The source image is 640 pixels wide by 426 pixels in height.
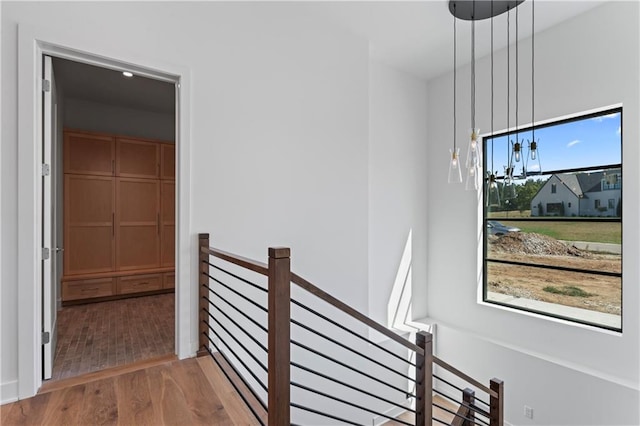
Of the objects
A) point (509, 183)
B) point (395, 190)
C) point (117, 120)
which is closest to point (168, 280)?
point (117, 120)

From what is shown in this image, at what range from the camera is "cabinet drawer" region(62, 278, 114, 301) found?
171 inches

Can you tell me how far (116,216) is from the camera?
4.77 m

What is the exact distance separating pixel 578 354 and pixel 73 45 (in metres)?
4.69

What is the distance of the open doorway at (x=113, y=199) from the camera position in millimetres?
4078

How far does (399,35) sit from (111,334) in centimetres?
415

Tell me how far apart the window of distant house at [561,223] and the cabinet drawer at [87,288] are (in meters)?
4.95

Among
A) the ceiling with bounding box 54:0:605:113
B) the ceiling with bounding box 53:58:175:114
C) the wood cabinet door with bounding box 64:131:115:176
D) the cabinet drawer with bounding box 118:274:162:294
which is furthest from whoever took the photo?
the cabinet drawer with bounding box 118:274:162:294

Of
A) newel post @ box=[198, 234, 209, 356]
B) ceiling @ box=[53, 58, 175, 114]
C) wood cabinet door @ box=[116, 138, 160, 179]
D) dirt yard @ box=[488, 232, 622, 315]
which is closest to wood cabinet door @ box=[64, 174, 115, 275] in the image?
wood cabinet door @ box=[116, 138, 160, 179]

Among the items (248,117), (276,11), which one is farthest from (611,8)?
(248,117)

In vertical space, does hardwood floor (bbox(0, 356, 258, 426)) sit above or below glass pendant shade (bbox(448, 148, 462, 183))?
below

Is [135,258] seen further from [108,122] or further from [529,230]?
[529,230]

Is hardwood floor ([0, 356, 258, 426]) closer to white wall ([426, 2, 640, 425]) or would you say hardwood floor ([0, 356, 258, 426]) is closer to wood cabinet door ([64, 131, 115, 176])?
white wall ([426, 2, 640, 425])

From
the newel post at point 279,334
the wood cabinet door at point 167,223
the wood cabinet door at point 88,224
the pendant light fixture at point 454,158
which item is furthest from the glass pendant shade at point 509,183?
the wood cabinet door at point 88,224

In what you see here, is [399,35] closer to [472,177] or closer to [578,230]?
[472,177]
